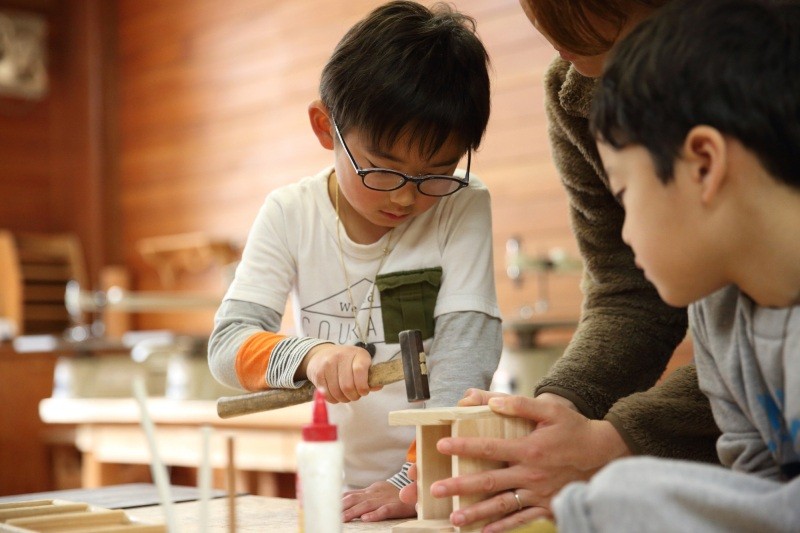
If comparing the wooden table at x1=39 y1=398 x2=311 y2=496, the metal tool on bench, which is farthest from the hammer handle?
the wooden table at x1=39 y1=398 x2=311 y2=496

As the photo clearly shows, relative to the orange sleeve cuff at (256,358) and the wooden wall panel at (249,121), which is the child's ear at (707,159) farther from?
the wooden wall panel at (249,121)

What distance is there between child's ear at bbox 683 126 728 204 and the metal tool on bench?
432 millimetres

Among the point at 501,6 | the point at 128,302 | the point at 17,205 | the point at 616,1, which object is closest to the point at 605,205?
the point at 616,1

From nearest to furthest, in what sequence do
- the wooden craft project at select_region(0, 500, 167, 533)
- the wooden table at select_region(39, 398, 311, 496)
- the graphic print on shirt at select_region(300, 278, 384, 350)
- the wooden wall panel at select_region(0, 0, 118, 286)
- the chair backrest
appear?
the wooden craft project at select_region(0, 500, 167, 533), the graphic print on shirt at select_region(300, 278, 384, 350), the wooden table at select_region(39, 398, 311, 496), the chair backrest, the wooden wall panel at select_region(0, 0, 118, 286)

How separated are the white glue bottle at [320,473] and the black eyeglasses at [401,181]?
1.73 ft

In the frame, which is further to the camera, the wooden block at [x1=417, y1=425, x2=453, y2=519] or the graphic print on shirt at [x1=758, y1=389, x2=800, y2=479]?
the wooden block at [x1=417, y1=425, x2=453, y2=519]

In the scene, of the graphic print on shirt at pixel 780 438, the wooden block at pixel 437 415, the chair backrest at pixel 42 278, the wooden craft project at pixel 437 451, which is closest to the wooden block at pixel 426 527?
the wooden craft project at pixel 437 451

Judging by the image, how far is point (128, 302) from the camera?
4.30m

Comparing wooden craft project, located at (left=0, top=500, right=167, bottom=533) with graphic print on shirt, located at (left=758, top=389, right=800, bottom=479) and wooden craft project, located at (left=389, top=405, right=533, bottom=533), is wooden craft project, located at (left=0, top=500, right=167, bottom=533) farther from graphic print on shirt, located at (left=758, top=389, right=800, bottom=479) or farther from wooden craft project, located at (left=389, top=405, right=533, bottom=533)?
graphic print on shirt, located at (left=758, top=389, right=800, bottom=479)

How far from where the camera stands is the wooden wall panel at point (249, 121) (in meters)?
4.00

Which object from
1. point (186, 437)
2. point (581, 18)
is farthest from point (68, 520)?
point (186, 437)

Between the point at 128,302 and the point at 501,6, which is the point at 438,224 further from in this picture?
the point at 128,302

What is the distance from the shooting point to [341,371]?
118 centimetres

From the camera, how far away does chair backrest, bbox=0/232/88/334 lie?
18.8 ft
